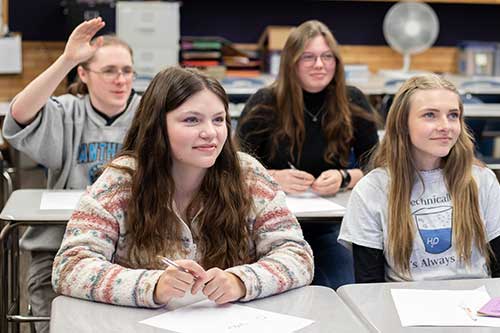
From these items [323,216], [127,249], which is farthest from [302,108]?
[127,249]

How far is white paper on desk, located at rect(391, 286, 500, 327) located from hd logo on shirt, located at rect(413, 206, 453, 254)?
34 cm

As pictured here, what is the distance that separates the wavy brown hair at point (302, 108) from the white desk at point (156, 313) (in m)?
1.30

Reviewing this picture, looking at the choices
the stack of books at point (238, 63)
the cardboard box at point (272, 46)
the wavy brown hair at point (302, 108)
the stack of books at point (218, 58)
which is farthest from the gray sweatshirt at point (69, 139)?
the cardboard box at point (272, 46)

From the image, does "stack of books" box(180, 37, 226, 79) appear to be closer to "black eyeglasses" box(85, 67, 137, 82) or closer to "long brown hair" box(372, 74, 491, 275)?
"black eyeglasses" box(85, 67, 137, 82)

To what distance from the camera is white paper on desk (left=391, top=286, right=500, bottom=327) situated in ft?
5.51

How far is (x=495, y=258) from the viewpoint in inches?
90.5

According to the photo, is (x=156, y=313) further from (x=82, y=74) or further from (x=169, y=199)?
(x=82, y=74)

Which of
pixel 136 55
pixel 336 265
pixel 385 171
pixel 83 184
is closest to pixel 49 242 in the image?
pixel 83 184

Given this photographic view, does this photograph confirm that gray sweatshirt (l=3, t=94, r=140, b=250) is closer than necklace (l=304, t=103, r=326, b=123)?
Yes

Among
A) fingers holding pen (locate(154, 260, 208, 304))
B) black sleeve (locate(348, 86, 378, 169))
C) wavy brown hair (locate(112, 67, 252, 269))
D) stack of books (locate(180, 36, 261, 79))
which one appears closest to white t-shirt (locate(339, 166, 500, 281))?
wavy brown hair (locate(112, 67, 252, 269))

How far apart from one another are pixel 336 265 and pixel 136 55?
3.45m

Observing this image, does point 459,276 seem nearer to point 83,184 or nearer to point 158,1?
point 83,184

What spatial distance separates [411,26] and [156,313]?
507cm

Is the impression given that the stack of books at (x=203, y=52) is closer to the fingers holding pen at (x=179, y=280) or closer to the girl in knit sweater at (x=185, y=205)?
the girl in knit sweater at (x=185, y=205)
